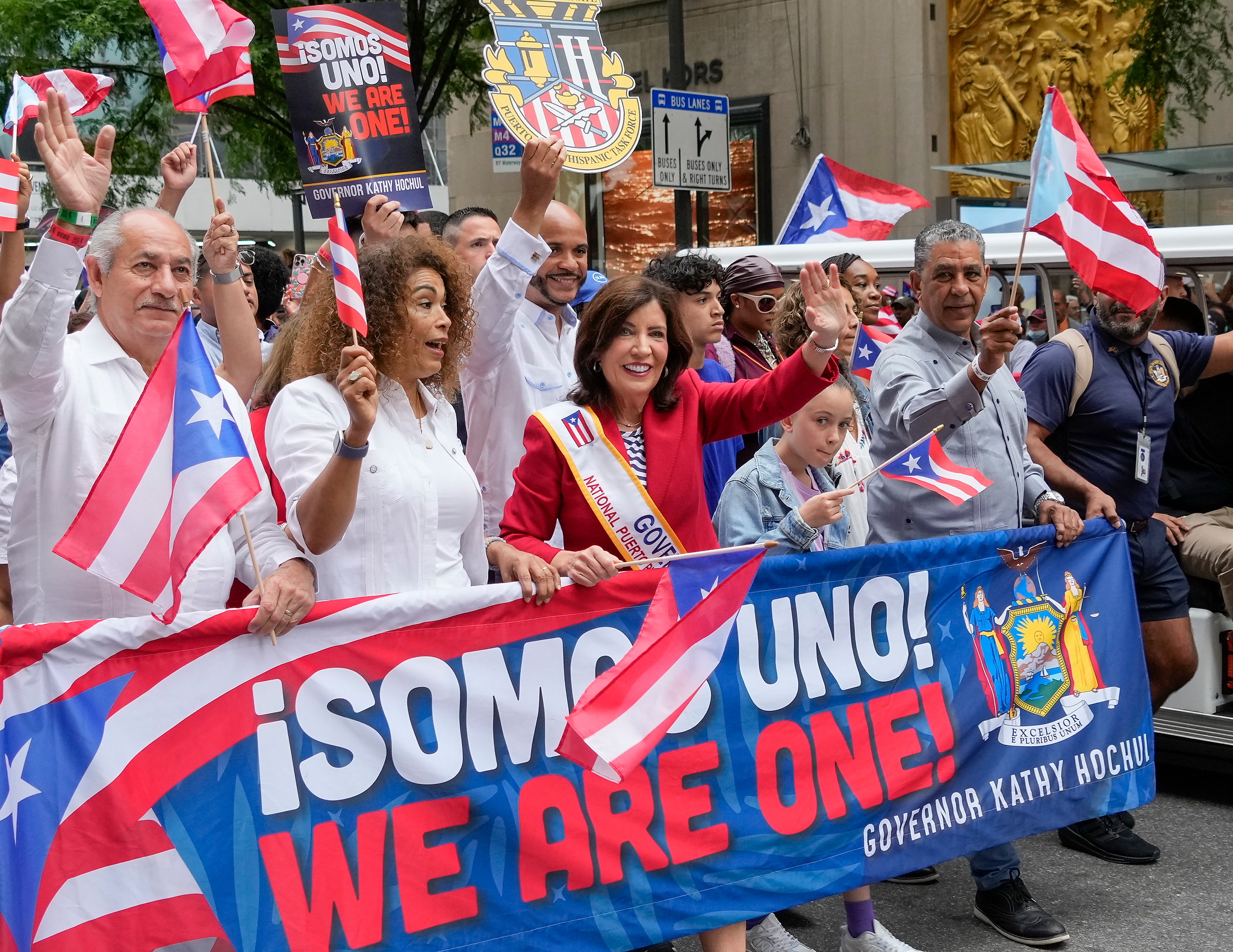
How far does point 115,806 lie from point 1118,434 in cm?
421

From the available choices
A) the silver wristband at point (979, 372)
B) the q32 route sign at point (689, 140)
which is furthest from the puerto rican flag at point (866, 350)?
the q32 route sign at point (689, 140)

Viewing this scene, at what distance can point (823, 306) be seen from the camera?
3.98 m

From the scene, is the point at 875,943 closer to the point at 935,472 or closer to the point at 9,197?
the point at 935,472

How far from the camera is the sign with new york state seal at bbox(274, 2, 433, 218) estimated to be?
592cm

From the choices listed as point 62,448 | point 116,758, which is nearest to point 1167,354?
point 62,448

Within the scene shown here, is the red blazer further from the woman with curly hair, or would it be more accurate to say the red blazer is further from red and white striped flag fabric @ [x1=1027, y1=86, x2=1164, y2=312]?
red and white striped flag fabric @ [x1=1027, y1=86, x2=1164, y2=312]

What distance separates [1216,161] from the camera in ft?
38.1

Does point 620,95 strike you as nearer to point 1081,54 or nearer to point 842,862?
point 842,862

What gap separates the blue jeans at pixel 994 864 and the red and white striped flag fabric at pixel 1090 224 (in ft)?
6.88

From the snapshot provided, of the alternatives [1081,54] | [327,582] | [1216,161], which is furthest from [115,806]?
[1081,54]

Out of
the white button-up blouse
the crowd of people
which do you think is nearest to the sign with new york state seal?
the crowd of people

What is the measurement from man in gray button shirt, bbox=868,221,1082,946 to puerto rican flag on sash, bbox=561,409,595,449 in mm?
1435

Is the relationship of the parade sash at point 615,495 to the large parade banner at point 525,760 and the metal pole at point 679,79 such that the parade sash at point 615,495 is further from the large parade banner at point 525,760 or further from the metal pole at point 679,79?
the metal pole at point 679,79

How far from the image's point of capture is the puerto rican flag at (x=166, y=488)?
124 inches
